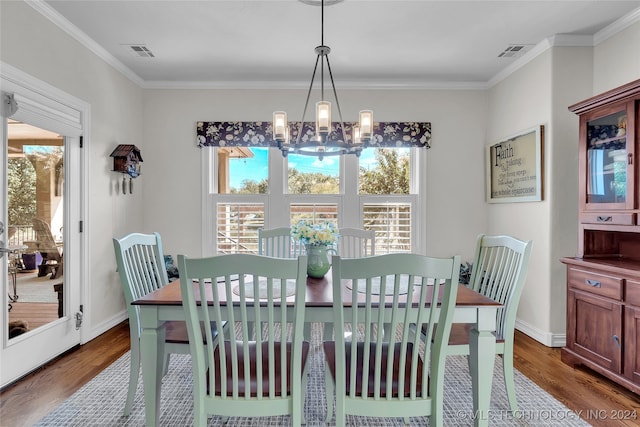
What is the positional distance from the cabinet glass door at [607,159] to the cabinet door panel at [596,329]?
688mm

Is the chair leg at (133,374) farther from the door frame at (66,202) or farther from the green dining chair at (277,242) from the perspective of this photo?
the green dining chair at (277,242)

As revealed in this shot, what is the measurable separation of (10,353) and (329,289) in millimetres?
2123

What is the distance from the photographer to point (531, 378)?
2496 millimetres

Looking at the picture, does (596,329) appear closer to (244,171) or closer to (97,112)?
(244,171)

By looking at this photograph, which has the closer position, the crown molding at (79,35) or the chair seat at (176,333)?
the chair seat at (176,333)

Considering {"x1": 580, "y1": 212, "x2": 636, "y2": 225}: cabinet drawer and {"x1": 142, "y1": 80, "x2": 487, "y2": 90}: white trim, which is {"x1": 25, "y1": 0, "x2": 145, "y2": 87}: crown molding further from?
{"x1": 580, "y1": 212, "x2": 636, "y2": 225}: cabinet drawer

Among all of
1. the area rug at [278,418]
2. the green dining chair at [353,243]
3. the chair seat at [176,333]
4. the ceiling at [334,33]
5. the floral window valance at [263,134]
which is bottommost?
the area rug at [278,418]

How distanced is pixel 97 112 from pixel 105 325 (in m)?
1.93

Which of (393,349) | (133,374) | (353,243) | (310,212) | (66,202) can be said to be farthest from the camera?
(310,212)

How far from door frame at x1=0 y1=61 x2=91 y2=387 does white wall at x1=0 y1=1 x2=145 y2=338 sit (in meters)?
0.07

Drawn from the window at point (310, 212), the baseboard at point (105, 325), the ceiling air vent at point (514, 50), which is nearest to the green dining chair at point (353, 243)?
the window at point (310, 212)

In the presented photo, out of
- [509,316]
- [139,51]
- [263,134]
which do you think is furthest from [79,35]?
[509,316]

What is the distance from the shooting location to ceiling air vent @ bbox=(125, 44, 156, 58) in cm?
319

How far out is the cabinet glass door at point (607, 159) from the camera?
2.41m
